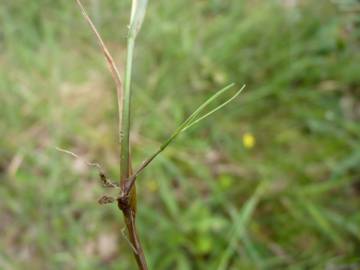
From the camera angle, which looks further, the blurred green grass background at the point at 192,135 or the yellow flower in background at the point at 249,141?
the yellow flower in background at the point at 249,141

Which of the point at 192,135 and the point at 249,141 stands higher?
the point at 192,135

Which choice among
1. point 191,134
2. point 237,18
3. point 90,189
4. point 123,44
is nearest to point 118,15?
point 123,44

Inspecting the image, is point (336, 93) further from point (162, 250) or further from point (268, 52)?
point (162, 250)

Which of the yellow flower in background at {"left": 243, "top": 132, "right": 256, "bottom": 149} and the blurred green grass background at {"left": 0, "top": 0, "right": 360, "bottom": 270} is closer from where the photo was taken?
the blurred green grass background at {"left": 0, "top": 0, "right": 360, "bottom": 270}
